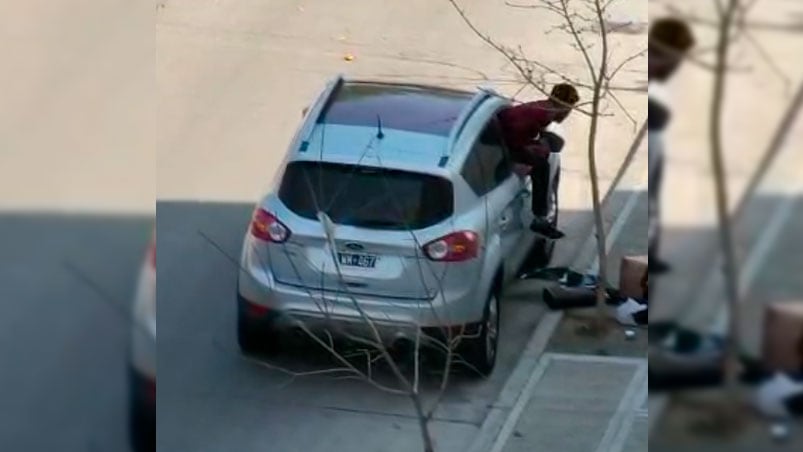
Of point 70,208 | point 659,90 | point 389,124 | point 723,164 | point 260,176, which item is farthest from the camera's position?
point 260,176

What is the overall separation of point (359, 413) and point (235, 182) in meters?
1.14

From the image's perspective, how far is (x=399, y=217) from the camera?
5.50 meters

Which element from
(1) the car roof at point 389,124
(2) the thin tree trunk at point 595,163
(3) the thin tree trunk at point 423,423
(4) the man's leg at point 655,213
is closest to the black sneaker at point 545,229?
(2) the thin tree trunk at point 595,163

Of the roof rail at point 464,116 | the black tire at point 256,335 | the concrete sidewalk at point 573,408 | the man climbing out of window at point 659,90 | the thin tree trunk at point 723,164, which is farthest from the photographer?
the black tire at point 256,335

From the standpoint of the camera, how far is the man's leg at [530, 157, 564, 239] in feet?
17.9

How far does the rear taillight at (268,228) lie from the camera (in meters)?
5.64

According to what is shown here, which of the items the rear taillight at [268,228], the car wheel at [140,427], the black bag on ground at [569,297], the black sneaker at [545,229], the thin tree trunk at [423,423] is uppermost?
the black sneaker at [545,229]

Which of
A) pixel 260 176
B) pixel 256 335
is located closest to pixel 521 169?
pixel 260 176

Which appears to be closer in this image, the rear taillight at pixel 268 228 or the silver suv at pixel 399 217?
the silver suv at pixel 399 217

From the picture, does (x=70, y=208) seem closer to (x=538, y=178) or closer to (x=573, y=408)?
(x=538, y=178)

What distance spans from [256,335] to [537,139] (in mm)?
1508

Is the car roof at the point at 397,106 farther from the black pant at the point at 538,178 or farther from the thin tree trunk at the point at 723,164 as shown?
the thin tree trunk at the point at 723,164

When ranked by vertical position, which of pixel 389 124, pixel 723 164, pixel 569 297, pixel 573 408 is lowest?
pixel 573 408

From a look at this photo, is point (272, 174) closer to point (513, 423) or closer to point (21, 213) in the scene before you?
point (21, 213)
